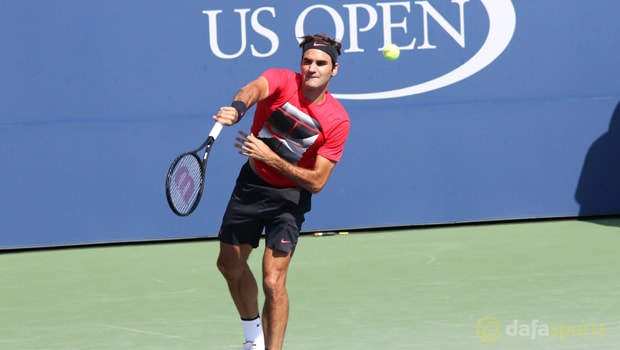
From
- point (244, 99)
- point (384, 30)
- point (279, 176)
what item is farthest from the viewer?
point (384, 30)

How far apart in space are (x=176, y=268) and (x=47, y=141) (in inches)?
60.9

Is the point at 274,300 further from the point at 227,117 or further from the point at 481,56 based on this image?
the point at 481,56

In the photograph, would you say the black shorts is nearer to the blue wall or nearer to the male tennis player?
the male tennis player

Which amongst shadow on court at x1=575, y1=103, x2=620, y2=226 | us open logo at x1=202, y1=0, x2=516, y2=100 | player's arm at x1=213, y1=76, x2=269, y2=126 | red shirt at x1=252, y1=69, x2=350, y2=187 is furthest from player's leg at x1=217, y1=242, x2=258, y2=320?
shadow on court at x1=575, y1=103, x2=620, y2=226

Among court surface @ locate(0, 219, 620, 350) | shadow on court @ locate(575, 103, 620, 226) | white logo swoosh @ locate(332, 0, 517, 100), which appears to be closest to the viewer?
court surface @ locate(0, 219, 620, 350)

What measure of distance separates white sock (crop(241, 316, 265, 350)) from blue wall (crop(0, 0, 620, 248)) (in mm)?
3093

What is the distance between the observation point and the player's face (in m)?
5.19

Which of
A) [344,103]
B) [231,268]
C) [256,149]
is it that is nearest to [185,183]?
[256,149]

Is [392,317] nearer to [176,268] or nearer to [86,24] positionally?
[176,268]

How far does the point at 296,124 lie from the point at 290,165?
0.74ft

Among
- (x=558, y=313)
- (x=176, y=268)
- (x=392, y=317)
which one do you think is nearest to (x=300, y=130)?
(x=392, y=317)

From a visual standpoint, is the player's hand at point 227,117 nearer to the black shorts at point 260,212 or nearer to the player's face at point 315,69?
the player's face at point 315,69

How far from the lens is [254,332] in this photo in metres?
5.40

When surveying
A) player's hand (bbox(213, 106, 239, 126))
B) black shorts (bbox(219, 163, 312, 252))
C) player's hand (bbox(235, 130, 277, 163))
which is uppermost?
player's hand (bbox(213, 106, 239, 126))
